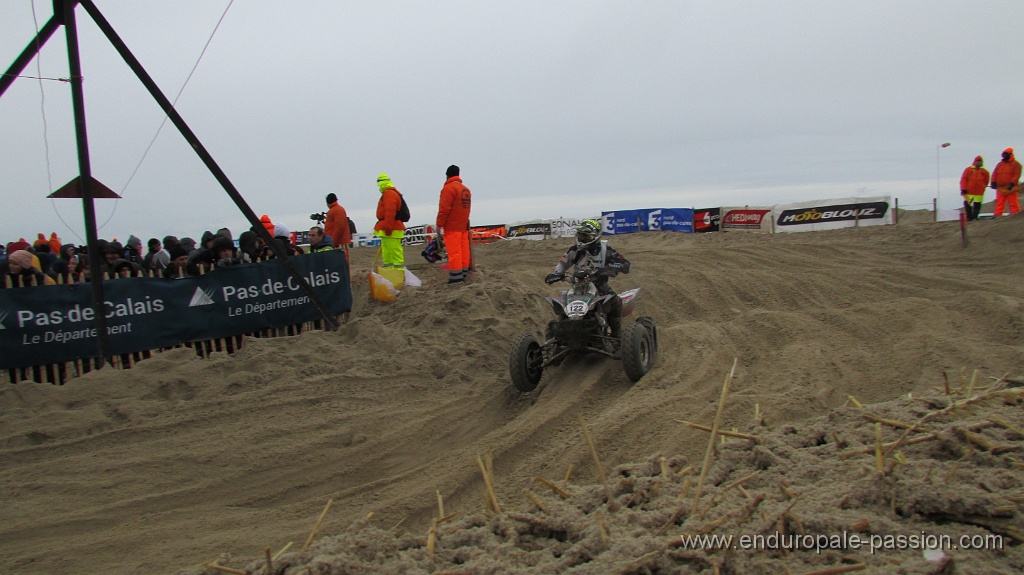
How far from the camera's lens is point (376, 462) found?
253 inches

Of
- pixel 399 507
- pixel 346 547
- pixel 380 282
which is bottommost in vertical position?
pixel 399 507

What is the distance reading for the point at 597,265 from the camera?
27.0 ft

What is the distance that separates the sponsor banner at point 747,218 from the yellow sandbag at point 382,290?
1407 centimetres

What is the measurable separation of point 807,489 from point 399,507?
303 centimetres

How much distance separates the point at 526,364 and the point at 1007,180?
14617 mm

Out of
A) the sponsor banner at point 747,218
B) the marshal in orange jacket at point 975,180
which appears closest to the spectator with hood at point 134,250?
the sponsor banner at point 747,218

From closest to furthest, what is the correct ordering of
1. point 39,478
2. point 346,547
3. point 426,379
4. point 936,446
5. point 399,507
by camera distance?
point 346,547 < point 936,446 < point 399,507 < point 39,478 < point 426,379

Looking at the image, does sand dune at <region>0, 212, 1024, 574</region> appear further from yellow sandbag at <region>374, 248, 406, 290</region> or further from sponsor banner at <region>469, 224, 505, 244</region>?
sponsor banner at <region>469, 224, 505, 244</region>

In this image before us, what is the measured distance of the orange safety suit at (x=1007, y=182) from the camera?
1622 cm

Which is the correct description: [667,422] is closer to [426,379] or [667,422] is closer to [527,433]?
[527,433]

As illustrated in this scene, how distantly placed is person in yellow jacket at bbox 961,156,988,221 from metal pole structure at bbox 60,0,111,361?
17.5m

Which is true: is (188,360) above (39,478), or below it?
above

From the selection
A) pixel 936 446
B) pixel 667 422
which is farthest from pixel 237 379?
pixel 936 446

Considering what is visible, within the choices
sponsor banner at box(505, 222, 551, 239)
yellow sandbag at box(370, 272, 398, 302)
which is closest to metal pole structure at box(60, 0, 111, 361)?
yellow sandbag at box(370, 272, 398, 302)
